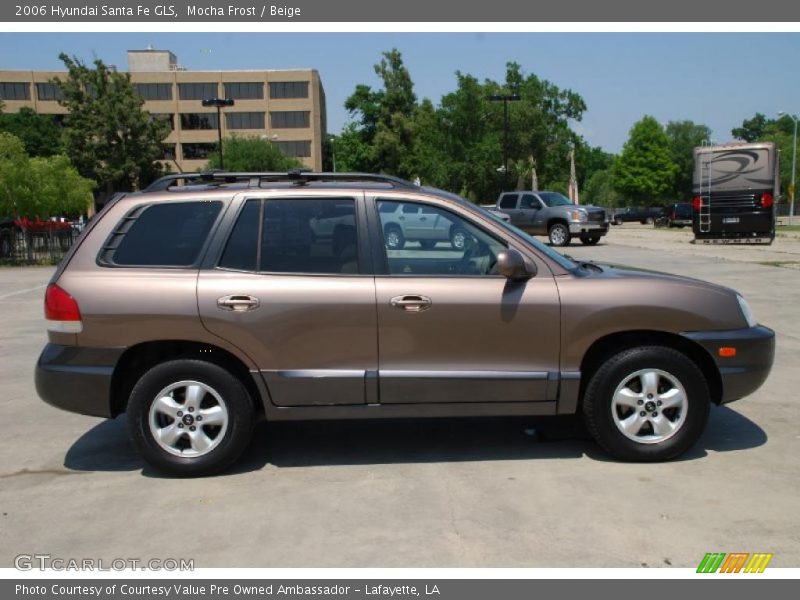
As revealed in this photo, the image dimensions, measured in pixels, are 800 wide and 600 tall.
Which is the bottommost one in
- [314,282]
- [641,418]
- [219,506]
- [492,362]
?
[219,506]

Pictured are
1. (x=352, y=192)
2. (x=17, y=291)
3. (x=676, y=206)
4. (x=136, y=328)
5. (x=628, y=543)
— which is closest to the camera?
(x=628, y=543)

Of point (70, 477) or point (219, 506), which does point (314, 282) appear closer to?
point (219, 506)

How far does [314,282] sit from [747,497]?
289cm

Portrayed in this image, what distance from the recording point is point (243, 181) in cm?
513

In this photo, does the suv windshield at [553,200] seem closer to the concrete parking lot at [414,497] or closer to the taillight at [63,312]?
the concrete parking lot at [414,497]

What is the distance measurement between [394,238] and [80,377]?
86.0 inches

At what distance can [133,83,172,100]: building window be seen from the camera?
8856cm

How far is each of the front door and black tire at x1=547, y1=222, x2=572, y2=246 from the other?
21.8 metres

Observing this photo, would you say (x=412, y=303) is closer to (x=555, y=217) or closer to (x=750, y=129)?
(x=555, y=217)

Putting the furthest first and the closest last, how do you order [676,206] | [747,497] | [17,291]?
[676,206] → [17,291] → [747,497]

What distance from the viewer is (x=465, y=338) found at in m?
4.67

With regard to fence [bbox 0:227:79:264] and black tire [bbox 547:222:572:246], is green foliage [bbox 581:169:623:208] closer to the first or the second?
black tire [bbox 547:222:572:246]

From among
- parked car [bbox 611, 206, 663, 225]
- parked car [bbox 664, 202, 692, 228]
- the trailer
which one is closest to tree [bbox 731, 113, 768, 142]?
parked car [bbox 611, 206, 663, 225]

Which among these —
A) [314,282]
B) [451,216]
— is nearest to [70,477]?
[314,282]
